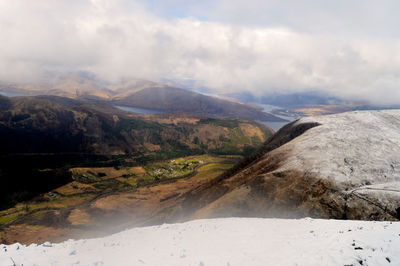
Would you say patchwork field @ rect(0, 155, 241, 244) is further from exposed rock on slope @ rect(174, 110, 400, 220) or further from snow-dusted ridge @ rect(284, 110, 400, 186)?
snow-dusted ridge @ rect(284, 110, 400, 186)

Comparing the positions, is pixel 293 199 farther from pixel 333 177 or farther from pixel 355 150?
pixel 355 150

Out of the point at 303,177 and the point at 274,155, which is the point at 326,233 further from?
the point at 274,155

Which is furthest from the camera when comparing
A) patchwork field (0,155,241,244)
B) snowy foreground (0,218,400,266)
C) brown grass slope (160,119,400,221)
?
patchwork field (0,155,241,244)

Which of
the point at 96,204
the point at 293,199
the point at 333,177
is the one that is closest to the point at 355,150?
the point at 333,177

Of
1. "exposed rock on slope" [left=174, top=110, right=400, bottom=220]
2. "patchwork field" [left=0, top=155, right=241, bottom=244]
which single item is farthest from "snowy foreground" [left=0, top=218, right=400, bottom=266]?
"patchwork field" [left=0, top=155, right=241, bottom=244]

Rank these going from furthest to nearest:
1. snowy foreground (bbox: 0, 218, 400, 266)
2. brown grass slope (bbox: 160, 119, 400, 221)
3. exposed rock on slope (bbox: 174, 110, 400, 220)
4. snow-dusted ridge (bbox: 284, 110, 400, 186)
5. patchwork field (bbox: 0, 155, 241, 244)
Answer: patchwork field (bbox: 0, 155, 241, 244) < snow-dusted ridge (bbox: 284, 110, 400, 186) < exposed rock on slope (bbox: 174, 110, 400, 220) < brown grass slope (bbox: 160, 119, 400, 221) < snowy foreground (bbox: 0, 218, 400, 266)

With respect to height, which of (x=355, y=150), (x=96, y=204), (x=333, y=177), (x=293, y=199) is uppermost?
(x=355, y=150)
